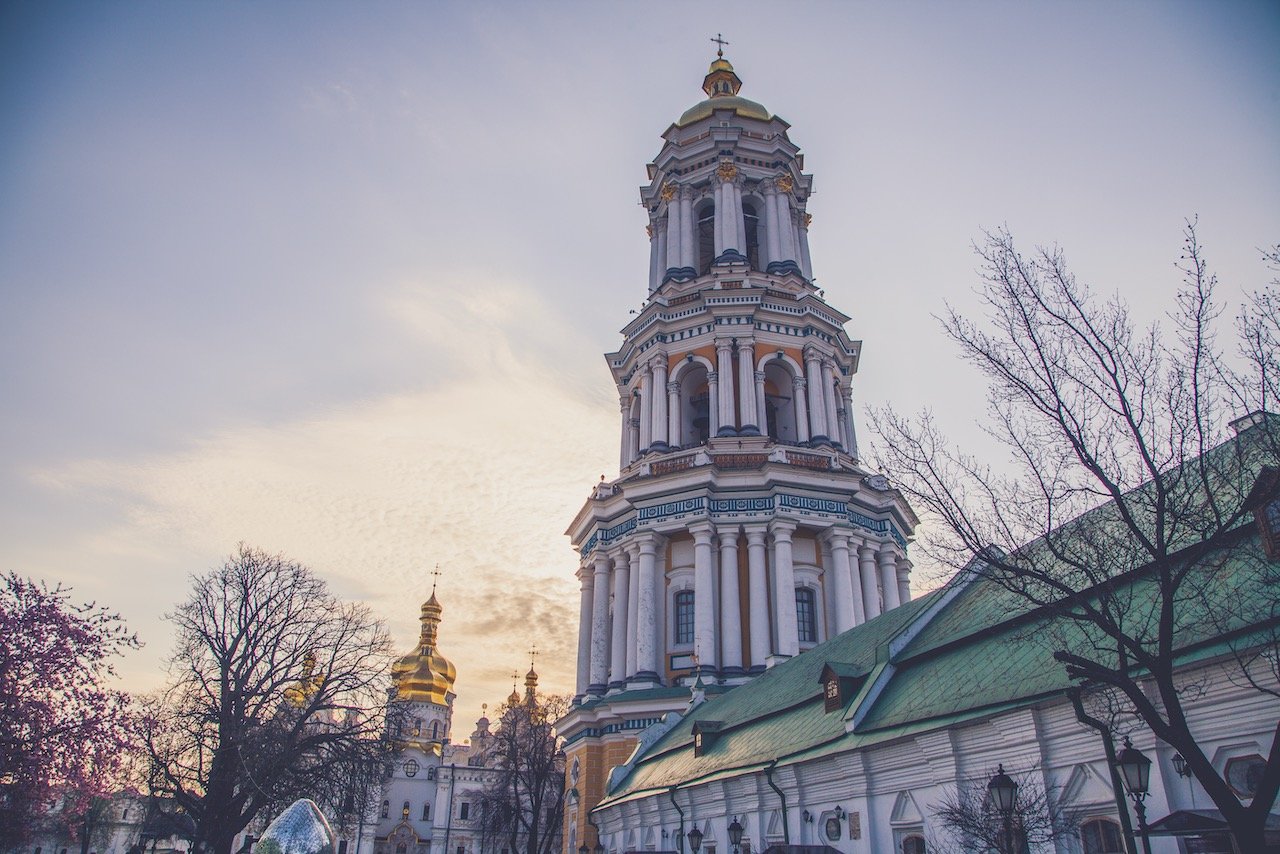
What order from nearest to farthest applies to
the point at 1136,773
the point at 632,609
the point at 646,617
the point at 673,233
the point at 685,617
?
the point at 1136,773, the point at 646,617, the point at 685,617, the point at 632,609, the point at 673,233

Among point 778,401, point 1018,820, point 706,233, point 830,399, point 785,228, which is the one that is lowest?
point 1018,820

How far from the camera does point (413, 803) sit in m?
78.2

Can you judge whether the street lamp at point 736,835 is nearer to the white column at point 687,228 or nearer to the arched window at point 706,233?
the white column at point 687,228

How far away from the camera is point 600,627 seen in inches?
1462

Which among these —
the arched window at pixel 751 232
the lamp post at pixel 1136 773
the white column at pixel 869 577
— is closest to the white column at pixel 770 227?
the arched window at pixel 751 232

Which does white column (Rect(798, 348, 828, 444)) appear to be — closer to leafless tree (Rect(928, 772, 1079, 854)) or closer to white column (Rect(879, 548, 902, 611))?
white column (Rect(879, 548, 902, 611))

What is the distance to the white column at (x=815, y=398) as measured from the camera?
3769 cm

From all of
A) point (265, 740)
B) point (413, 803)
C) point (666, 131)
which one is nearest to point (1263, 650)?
point (265, 740)

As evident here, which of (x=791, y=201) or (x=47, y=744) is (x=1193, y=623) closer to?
(x=47, y=744)

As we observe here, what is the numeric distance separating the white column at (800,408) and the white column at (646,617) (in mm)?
7848

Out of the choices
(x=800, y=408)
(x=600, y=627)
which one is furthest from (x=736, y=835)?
(x=800, y=408)

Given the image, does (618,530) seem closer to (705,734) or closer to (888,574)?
(888,574)

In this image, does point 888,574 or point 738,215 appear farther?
point 738,215

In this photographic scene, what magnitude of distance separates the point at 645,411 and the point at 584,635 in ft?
33.0
